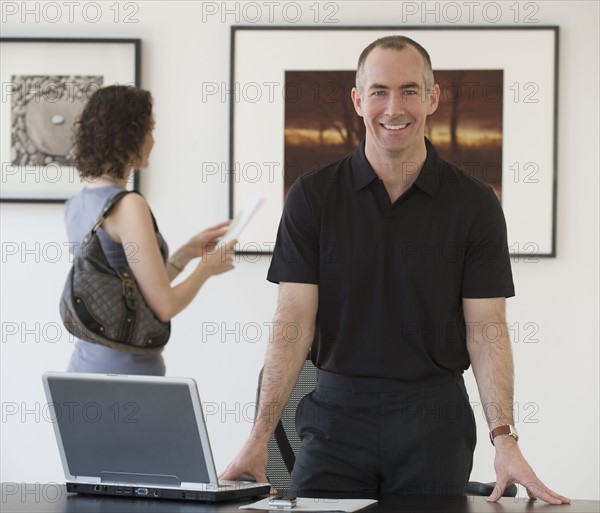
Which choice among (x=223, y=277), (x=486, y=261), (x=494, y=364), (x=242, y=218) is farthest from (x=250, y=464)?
(x=223, y=277)

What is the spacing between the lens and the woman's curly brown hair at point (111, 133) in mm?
2656

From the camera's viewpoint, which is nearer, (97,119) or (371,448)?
(371,448)

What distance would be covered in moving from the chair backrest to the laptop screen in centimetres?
81

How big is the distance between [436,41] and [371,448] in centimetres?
197

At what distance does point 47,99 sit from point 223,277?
96 centimetres

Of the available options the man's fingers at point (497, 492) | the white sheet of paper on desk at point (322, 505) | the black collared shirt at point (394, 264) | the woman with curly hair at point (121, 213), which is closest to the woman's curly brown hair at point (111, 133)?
the woman with curly hair at point (121, 213)

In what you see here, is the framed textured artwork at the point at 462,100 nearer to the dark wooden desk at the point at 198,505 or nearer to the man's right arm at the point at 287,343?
the man's right arm at the point at 287,343

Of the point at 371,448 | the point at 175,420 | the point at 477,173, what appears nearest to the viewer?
the point at 175,420

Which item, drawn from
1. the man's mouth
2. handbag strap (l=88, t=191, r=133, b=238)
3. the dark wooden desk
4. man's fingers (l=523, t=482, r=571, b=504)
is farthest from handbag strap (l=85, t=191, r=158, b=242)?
man's fingers (l=523, t=482, r=571, b=504)

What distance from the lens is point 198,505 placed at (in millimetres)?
1772

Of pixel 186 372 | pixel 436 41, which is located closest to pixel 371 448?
pixel 186 372

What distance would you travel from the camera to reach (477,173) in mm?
3611

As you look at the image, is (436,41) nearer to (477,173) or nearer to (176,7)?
(477,173)

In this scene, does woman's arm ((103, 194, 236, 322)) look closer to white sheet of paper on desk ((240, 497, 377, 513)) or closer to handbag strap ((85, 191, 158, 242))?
handbag strap ((85, 191, 158, 242))
